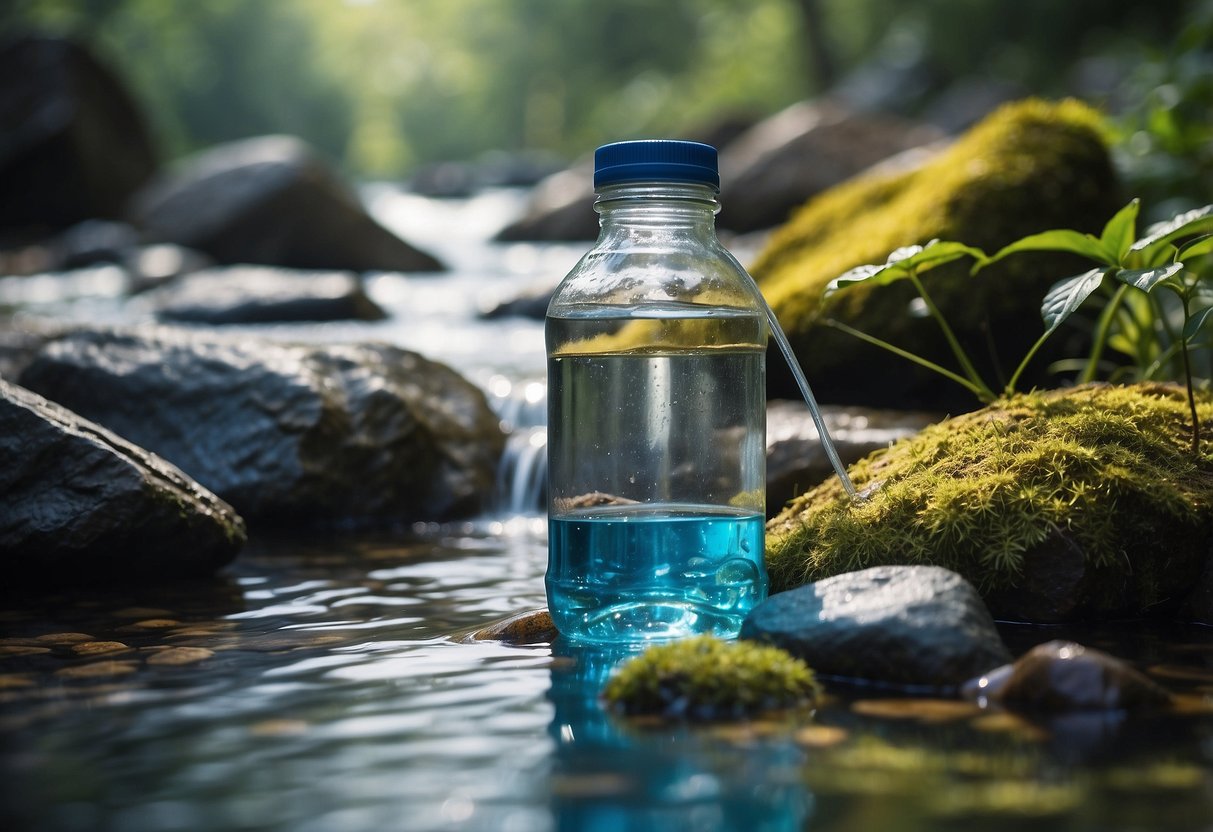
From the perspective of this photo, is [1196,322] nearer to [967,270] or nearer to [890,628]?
[890,628]

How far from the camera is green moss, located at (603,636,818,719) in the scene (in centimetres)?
271

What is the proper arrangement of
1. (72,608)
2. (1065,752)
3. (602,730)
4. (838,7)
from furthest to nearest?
1. (838,7)
2. (72,608)
3. (602,730)
4. (1065,752)

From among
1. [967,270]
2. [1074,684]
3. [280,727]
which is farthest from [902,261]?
[280,727]

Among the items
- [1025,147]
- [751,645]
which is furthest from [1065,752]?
[1025,147]

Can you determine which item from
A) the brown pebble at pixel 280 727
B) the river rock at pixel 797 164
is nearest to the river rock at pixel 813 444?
the brown pebble at pixel 280 727

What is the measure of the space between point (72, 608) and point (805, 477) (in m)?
2.92

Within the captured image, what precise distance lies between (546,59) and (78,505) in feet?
195

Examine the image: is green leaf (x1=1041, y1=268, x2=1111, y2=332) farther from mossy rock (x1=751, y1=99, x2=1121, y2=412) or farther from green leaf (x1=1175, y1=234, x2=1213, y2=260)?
mossy rock (x1=751, y1=99, x2=1121, y2=412)

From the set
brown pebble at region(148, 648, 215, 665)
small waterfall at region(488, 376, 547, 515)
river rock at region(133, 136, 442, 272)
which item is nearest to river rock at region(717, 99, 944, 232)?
river rock at region(133, 136, 442, 272)

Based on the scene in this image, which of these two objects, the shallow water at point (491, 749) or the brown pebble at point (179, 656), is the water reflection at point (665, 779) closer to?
the shallow water at point (491, 749)

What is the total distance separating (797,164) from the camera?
15.6 m

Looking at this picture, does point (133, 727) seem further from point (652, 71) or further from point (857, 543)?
point (652, 71)

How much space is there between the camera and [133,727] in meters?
2.68

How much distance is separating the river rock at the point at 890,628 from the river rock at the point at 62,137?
65.8 feet
